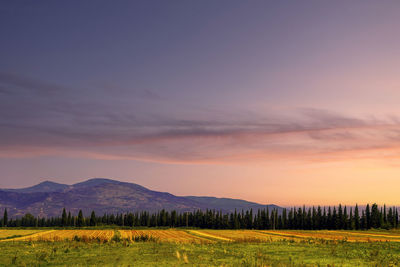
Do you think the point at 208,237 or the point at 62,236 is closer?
the point at 208,237

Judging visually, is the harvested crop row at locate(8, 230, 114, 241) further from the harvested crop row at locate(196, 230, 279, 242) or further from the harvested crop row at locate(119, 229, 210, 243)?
the harvested crop row at locate(196, 230, 279, 242)

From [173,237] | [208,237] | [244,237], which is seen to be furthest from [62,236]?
[244,237]

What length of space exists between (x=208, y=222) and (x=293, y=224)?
149 ft

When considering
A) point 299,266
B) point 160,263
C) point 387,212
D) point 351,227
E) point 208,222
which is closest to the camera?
point 299,266

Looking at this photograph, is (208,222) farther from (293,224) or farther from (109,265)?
(109,265)

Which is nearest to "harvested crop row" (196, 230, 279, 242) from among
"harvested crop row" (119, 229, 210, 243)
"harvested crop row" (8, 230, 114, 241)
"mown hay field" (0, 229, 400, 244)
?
"mown hay field" (0, 229, 400, 244)

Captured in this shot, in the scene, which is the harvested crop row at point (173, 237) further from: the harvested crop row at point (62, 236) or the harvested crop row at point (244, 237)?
the harvested crop row at point (244, 237)

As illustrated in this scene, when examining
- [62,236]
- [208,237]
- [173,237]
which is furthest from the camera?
[62,236]

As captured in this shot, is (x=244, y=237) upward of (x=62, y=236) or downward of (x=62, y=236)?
upward

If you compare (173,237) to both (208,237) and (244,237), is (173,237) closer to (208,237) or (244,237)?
(208,237)

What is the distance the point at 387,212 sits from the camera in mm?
178750

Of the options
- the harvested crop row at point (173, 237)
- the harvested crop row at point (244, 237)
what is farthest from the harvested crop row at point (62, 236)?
the harvested crop row at point (244, 237)

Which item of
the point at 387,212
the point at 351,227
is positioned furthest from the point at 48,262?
the point at 387,212

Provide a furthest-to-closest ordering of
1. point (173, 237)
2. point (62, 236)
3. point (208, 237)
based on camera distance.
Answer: point (62, 236) → point (208, 237) → point (173, 237)
